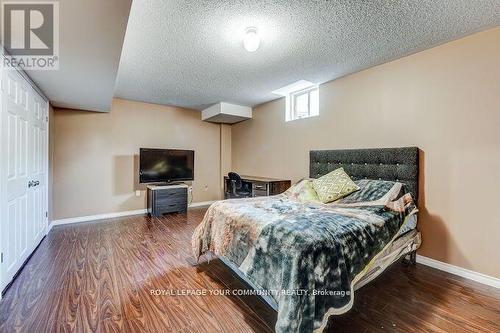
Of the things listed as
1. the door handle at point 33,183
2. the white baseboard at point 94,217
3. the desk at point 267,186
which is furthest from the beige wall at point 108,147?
the desk at point 267,186

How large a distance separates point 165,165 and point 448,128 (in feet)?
15.4

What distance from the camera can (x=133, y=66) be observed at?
2971mm

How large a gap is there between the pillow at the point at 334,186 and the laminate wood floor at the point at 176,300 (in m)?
0.95

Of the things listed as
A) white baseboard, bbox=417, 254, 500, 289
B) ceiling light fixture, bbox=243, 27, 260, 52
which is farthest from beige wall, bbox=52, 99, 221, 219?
white baseboard, bbox=417, 254, 500, 289

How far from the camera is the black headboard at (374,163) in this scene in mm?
2553

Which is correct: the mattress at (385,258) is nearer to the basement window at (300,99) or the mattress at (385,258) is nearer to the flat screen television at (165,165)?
the basement window at (300,99)

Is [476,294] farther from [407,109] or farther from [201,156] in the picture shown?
[201,156]

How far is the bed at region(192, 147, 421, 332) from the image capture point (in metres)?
1.36

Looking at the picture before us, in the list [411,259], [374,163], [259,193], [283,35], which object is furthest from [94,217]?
[411,259]

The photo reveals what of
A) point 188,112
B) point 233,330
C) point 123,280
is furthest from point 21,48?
point 188,112

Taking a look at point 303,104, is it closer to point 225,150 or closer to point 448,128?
point 448,128

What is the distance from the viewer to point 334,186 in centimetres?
278

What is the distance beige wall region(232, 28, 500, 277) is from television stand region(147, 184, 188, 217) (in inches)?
133

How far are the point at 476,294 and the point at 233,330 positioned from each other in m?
2.21
